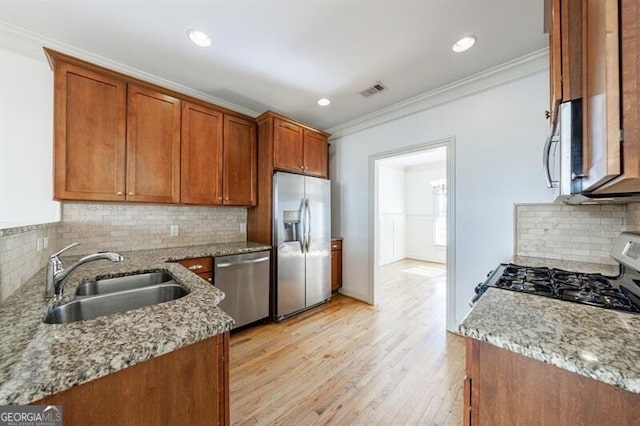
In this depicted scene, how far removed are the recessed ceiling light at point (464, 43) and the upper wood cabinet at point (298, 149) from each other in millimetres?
1856

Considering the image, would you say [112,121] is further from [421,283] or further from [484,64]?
[421,283]

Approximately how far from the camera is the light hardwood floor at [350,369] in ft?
5.10

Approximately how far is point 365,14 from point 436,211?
5.39 meters

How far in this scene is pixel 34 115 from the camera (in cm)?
193

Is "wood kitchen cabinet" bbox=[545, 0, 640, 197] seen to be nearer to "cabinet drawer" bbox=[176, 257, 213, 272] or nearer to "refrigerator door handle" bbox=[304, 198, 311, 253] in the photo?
"refrigerator door handle" bbox=[304, 198, 311, 253]

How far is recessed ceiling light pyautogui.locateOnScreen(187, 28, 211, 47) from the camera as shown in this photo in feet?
6.05

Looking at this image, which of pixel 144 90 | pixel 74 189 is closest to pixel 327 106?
pixel 144 90

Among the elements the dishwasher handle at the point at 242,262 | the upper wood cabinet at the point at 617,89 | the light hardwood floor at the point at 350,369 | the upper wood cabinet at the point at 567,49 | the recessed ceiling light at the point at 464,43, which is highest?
the recessed ceiling light at the point at 464,43

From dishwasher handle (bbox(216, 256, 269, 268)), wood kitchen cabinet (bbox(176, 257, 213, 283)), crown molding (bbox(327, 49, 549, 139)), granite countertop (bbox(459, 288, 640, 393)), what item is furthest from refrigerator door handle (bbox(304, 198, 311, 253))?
granite countertop (bbox(459, 288, 640, 393))

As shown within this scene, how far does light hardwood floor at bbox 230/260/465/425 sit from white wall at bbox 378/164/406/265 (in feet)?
9.50

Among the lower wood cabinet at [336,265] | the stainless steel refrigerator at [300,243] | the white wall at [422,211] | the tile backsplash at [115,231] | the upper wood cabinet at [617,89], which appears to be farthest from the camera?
the white wall at [422,211]

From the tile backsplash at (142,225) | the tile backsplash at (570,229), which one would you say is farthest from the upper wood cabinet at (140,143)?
the tile backsplash at (570,229)

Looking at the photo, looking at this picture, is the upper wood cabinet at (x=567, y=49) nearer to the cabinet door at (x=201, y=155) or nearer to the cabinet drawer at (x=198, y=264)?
the cabinet drawer at (x=198, y=264)

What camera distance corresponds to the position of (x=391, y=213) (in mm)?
6301
